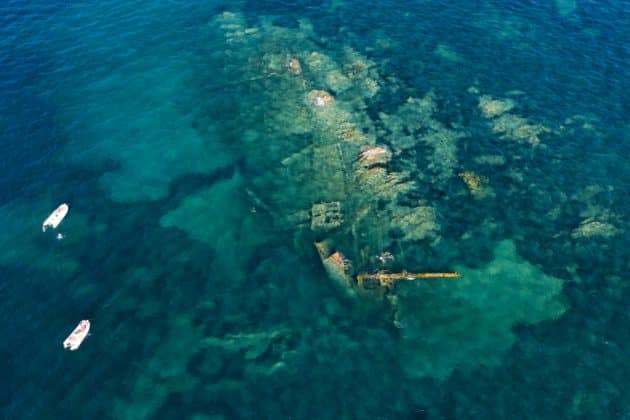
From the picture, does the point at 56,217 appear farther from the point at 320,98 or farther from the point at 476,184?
the point at 476,184

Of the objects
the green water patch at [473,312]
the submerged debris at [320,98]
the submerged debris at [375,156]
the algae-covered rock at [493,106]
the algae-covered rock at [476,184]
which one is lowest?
the green water patch at [473,312]

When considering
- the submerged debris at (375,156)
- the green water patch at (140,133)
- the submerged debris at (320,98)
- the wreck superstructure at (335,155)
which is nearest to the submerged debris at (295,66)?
the wreck superstructure at (335,155)

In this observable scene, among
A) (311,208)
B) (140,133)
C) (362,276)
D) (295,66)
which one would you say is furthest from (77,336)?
(295,66)

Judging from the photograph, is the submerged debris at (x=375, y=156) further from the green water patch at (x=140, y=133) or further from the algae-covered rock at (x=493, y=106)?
the green water patch at (x=140, y=133)

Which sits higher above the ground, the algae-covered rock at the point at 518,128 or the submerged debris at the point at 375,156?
the algae-covered rock at the point at 518,128

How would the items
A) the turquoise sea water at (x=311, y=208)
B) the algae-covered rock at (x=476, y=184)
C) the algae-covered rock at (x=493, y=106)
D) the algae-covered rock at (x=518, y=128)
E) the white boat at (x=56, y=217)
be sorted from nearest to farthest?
the turquoise sea water at (x=311, y=208) → the white boat at (x=56, y=217) → the algae-covered rock at (x=476, y=184) → the algae-covered rock at (x=518, y=128) → the algae-covered rock at (x=493, y=106)

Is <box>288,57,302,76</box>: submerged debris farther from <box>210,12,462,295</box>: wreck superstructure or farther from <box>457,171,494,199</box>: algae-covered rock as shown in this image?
<box>457,171,494,199</box>: algae-covered rock
